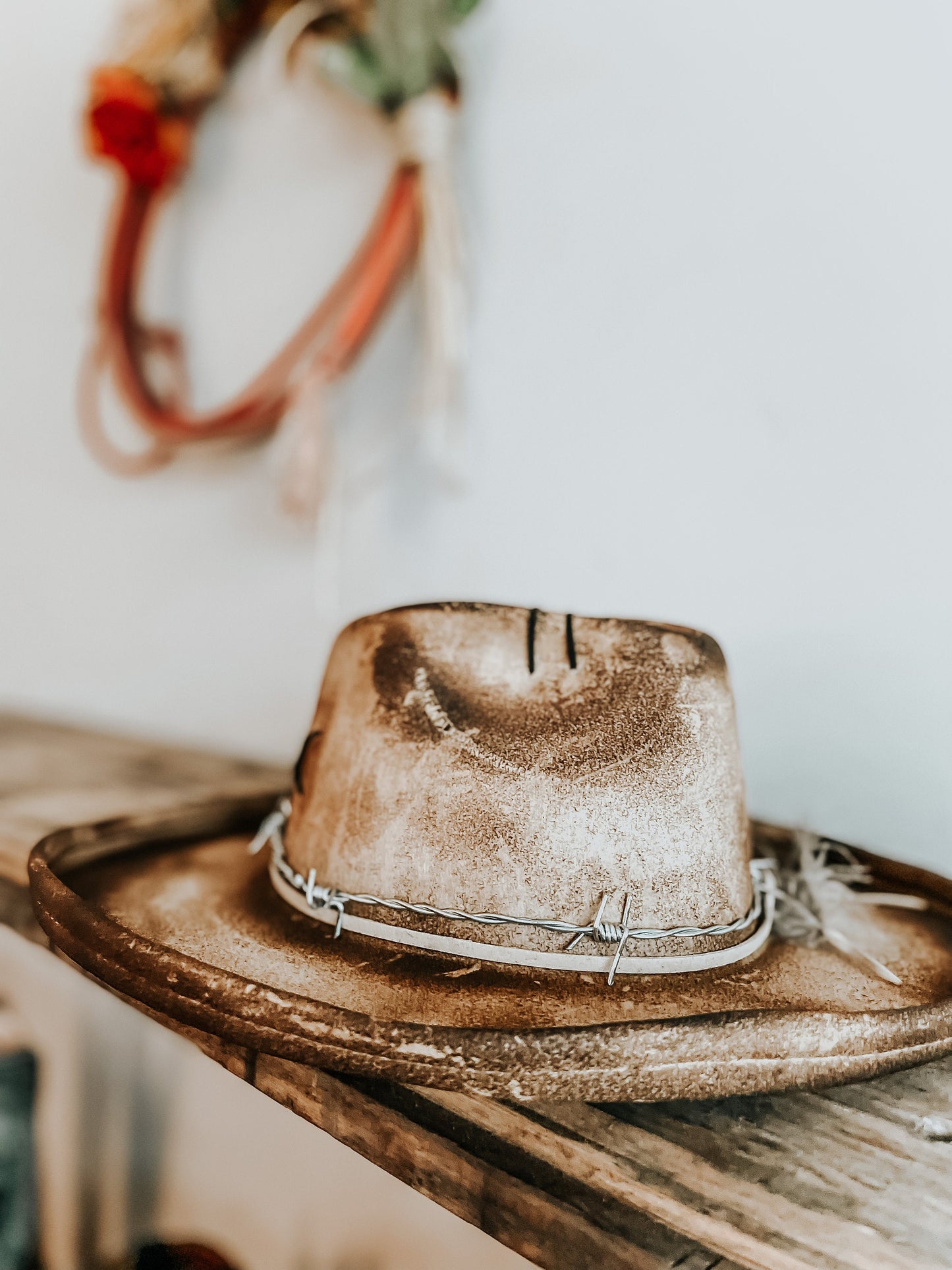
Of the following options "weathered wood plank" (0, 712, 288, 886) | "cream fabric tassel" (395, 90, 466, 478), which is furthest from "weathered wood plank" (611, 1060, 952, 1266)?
"cream fabric tassel" (395, 90, 466, 478)

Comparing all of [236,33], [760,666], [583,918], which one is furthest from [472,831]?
[236,33]

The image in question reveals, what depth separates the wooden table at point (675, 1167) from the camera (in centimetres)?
40

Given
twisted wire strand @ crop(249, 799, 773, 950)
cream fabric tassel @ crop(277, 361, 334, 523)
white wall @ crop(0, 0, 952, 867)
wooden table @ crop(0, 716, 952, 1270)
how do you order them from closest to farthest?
wooden table @ crop(0, 716, 952, 1270) < twisted wire strand @ crop(249, 799, 773, 950) < white wall @ crop(0, 0, 952, 867) < cream fabric tassel @ crop(277, 361, 334, 523)

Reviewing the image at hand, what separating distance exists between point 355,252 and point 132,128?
16.2 inches

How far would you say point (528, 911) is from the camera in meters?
0.54

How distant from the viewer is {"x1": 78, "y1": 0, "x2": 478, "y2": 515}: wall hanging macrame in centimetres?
101

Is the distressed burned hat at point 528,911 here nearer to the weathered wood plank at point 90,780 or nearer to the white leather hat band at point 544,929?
the white leather hat band at point 544,929

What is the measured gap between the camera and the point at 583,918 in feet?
1.77

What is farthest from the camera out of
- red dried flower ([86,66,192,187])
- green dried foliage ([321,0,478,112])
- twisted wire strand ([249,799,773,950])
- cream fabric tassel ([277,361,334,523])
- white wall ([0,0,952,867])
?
red dried flower ([86,66,192,187])

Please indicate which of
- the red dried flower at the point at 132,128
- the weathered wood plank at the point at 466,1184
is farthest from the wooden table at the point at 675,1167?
the red dried flower at the point at 132,128

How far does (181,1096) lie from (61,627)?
980 millimetres

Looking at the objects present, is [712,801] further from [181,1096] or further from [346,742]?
[181,1096]

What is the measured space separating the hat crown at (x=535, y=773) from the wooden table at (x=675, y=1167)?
0.38 ft

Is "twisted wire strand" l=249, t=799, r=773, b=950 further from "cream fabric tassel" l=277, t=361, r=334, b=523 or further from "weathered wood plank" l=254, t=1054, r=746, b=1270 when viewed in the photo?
"cream fabric tassel" l=277, t=361, r=334, b=523
